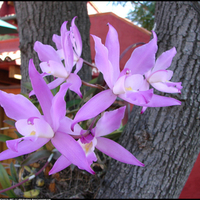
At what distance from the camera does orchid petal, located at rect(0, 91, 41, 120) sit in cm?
31

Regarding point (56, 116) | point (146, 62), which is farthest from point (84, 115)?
point (146, 62)

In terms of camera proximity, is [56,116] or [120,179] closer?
[56,116]

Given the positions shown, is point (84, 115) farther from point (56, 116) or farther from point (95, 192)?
point (95, 192)

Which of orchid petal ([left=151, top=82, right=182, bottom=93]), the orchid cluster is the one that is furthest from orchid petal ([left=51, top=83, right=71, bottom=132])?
orchid petal ([left=151, top=82, right=182, bottom=93])

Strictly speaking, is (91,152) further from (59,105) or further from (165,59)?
(165,59)

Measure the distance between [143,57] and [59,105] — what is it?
0.56ft

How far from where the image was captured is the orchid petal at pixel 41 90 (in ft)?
0.96

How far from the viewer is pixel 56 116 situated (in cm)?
30

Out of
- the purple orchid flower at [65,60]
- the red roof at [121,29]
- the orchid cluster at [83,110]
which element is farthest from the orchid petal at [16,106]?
the red roof at [121,29]

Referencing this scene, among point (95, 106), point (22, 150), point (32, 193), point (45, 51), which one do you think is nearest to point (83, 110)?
point (95, 106)

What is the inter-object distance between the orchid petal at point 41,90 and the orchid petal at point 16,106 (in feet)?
0.06

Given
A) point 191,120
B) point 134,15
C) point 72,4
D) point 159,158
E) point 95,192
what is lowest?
point 95,192

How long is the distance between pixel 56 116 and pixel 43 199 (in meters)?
0.70

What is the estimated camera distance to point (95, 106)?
305mm
